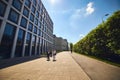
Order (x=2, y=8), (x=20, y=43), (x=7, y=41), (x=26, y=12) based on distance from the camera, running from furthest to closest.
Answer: (x=26, y=12)
(x=20, y=43)
(x=7, y=41)
(x=2, y=8)

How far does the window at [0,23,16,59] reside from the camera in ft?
58.5

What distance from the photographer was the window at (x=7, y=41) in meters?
17.8

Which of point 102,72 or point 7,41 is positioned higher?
point 7,41

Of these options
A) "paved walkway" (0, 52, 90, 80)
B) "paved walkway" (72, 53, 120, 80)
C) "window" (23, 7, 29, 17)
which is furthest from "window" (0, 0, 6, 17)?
"paved walkway" (72, 53, 120, 80)

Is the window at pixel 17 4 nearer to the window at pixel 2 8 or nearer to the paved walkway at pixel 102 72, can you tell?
the window at pixel 2 8

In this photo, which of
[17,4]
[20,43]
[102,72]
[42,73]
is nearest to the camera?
[42,73]

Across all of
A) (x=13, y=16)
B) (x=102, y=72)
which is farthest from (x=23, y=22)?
(x=102, y=72)

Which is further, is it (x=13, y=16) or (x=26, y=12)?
(x=26, y=12)

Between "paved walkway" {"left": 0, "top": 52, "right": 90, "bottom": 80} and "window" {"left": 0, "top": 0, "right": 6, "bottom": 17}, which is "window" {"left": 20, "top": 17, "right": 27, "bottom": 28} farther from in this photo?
"paved walkway" {"left": 0, "top": 52, "right": 90, "bottom": 80}

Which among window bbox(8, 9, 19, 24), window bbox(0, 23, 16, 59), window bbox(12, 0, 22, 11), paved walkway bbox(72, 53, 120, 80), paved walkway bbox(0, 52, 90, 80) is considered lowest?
paved walkway bbox(72, 53, 120, 80)

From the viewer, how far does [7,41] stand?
19109mm

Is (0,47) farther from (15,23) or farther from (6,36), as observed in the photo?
(15,23)

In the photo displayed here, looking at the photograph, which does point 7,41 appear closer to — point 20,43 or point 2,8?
point 20,43

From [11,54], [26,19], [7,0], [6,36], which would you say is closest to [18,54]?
[11,54]
